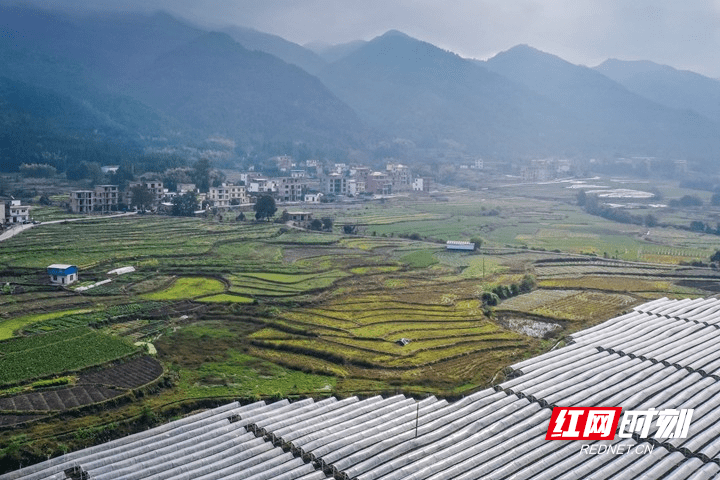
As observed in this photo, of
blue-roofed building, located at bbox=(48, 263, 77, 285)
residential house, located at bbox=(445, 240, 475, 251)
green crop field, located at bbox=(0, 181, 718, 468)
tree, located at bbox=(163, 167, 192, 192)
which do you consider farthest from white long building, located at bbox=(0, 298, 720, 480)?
tree, located at bbox=(163, 167, 192, 192)

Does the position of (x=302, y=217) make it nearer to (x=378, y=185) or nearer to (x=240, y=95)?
(x=378, y=185)

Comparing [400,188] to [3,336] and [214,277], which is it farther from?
[3,336]

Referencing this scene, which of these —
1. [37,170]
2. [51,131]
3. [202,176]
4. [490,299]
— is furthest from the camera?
[51,131]

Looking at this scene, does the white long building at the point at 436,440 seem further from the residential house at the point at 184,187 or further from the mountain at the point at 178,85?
the mountain at the point at 178,85

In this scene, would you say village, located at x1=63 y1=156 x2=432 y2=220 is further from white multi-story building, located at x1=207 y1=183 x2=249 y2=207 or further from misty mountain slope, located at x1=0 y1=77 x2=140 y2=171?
misty mountain slope, located at x1=0 y1=77 x2=140 y2=171

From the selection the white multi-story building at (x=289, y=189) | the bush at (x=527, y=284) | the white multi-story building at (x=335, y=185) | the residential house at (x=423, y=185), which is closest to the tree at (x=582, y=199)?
the residential house at (x=423, y=185)

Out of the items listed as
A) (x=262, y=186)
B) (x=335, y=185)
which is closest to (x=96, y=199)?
(x=262, y=186)
